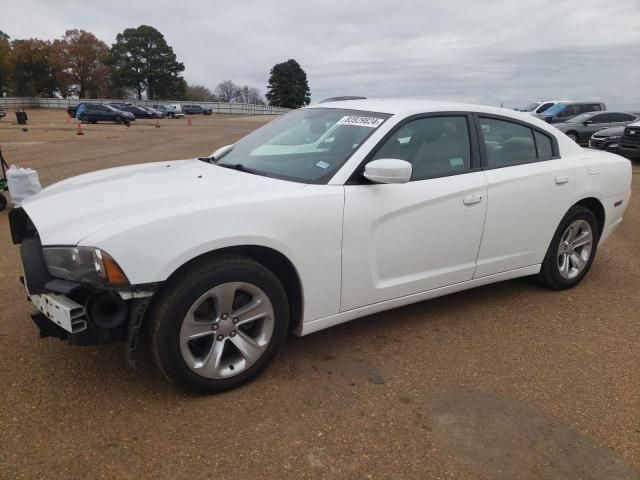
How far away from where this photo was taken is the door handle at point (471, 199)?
3.46 meters

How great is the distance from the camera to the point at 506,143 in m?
3.92

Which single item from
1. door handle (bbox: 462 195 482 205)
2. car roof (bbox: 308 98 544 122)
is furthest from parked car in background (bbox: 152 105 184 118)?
door handle (bbox: 462 195 482 205)

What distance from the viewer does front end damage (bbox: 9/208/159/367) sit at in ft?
7.86

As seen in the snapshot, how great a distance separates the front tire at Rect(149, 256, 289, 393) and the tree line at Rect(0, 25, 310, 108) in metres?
87.3

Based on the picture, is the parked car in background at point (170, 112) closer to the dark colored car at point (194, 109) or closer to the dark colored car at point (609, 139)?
the dark colored car at point (194, 109)

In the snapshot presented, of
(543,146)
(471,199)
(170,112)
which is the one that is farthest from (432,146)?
(170,112)

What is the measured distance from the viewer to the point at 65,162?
12.7 metres

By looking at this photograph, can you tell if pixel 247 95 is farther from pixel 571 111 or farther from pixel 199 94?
pixel 571 111

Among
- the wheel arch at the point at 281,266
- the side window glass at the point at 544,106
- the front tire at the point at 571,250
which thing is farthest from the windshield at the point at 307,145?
the side window glass at the point at 544,106

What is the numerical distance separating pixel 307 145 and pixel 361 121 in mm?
399

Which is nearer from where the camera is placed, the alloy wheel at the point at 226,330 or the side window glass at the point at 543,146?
the alloy wheel at the point at 226,330

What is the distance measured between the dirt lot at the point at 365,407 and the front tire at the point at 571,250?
0.50m

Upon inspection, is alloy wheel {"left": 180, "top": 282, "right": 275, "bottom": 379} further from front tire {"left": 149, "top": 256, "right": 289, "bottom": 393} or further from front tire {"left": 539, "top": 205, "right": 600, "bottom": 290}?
front tire {"left": 539, "top": 205, "right": 600, "bottom": 290}

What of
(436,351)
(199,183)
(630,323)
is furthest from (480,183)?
(199,183)
